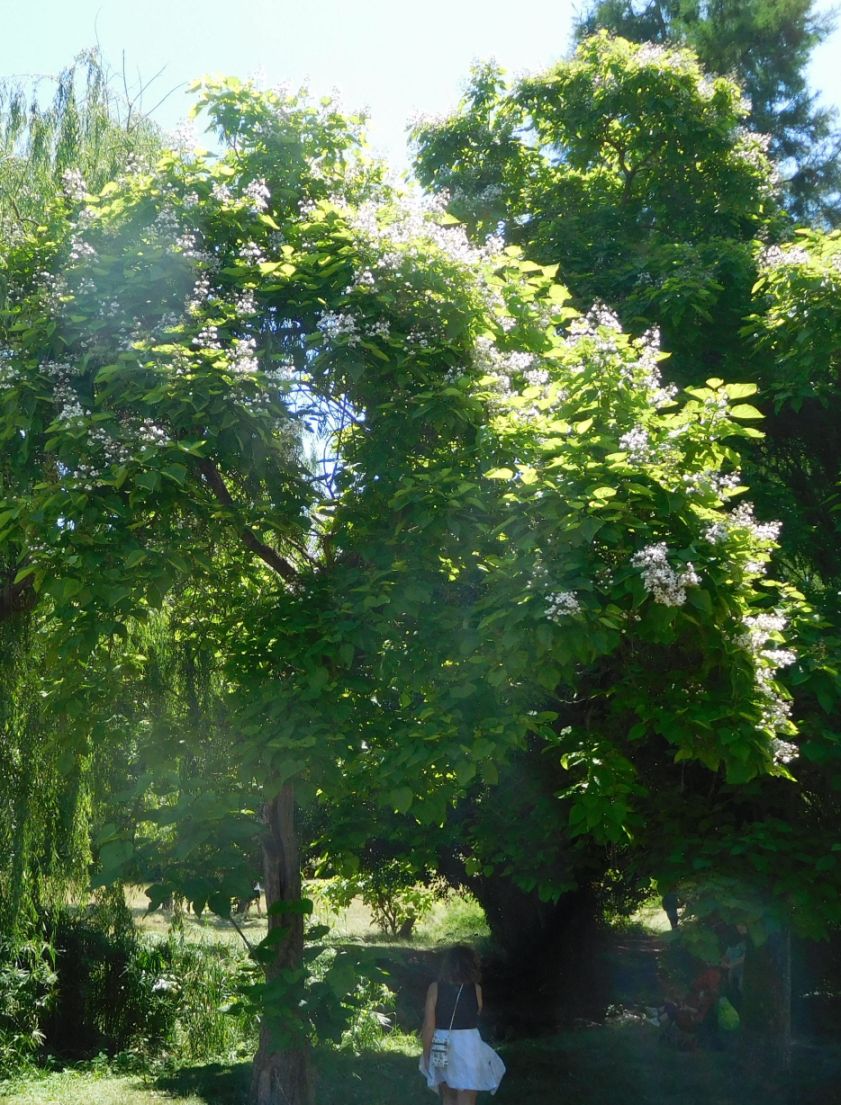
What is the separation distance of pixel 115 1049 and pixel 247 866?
7.40 meters

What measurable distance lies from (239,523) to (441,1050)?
10.5ft

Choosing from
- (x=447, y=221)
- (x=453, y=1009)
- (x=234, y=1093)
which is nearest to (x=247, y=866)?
(x=453, y=1009)

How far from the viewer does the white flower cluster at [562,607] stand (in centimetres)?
523

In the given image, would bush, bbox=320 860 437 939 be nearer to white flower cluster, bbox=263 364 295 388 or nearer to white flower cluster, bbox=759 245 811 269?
white flower cluster, bbox=263 364 295 388

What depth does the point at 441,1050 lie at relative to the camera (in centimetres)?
667

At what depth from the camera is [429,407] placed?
612 cm

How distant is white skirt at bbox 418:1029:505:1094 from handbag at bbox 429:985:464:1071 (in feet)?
0.04

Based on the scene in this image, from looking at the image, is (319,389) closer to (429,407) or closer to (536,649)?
(429,407)

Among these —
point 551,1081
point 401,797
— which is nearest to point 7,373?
point 401,797

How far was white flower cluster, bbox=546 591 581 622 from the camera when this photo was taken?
523 cm

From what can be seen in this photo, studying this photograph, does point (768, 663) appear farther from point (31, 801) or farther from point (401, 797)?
point (31, 801)

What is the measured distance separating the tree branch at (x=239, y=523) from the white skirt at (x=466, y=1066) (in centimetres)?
283

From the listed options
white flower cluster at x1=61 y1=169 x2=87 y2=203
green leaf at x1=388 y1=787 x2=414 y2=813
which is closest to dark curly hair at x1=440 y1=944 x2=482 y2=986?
green leaf at x1=388 y1=787 x2=414 y2=813

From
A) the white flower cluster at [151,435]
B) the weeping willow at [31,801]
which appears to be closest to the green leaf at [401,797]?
the white flower cluster at [151,435]
